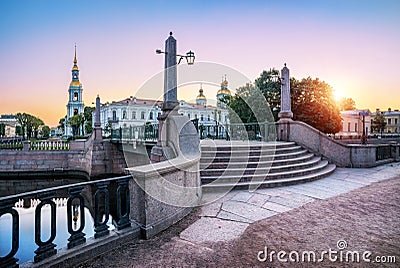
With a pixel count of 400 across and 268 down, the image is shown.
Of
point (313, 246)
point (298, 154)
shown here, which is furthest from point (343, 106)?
point (313, 246)

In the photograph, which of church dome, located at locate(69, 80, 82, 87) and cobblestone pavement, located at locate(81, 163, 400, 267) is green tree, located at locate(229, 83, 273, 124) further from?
church dome, located at locate(69, 80, 82, 87)

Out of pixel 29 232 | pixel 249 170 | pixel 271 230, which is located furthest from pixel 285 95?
pixel 29 232

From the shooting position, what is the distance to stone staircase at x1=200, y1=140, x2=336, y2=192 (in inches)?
266

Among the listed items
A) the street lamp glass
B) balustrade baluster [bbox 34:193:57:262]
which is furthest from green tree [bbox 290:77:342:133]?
balustrade baluster [bbox 34:193:57:262]

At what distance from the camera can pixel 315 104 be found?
1000 inches

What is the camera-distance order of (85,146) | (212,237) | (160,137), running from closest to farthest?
(212,237) < (160,137) < (85,146)

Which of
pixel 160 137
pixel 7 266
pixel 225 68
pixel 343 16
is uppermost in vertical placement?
pixel 343 16

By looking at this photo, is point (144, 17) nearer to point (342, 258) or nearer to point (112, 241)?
point (112, 241)

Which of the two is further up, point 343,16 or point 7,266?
point 343,16

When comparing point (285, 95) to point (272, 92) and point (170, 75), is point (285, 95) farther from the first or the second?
point (272, 92)

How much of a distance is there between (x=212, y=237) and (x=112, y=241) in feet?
4.58

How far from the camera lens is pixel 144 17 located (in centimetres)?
1204
